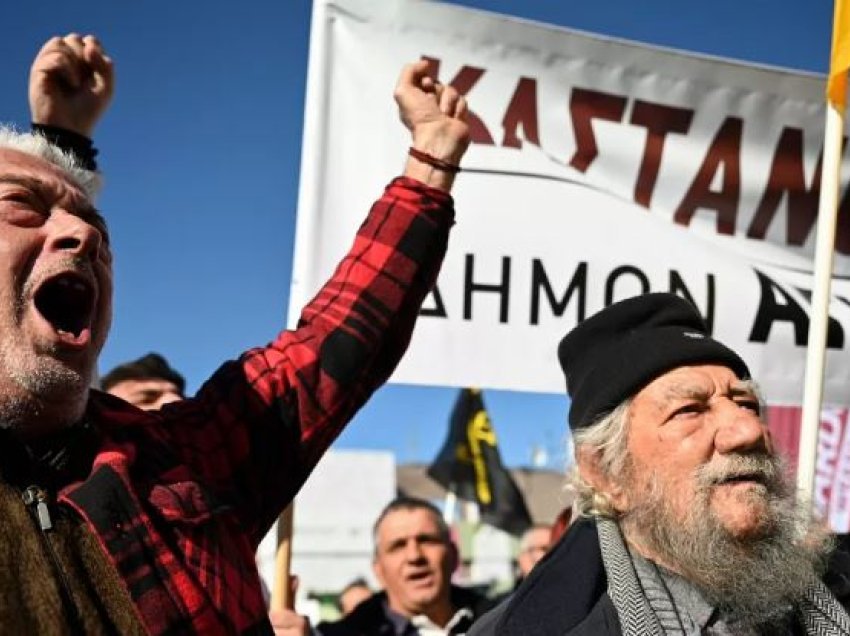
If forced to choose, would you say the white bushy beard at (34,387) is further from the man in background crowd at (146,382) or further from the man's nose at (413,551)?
the man's nose at (413,551)

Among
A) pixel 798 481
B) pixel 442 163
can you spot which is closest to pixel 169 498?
pixel 442 163

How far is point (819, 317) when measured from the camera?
2779 mm

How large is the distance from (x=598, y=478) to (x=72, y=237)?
4.19ft

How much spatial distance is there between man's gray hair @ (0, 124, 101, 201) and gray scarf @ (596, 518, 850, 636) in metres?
1.17

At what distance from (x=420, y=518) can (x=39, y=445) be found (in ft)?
9.69

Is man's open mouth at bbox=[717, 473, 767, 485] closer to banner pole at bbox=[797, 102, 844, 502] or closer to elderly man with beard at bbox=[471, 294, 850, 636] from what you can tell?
elderly man with beard at bbox=[471, 294, 850, 636]

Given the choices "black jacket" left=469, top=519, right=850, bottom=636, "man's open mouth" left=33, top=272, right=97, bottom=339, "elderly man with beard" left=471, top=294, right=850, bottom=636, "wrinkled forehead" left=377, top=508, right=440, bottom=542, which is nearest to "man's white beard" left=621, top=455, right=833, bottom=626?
"elderly man with beard" left=471, top=294, right=850, bottom=636

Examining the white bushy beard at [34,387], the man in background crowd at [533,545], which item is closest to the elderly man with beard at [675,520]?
the white bushy beard at [34,387]

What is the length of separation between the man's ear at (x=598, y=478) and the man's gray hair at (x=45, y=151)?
1171mm

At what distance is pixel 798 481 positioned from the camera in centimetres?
258

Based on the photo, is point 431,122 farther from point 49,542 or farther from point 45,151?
point 49,542

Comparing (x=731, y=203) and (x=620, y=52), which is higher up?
(x=620, y=52)

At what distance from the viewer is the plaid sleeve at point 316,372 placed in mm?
1742

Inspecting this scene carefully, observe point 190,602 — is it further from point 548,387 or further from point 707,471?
point 548,387
